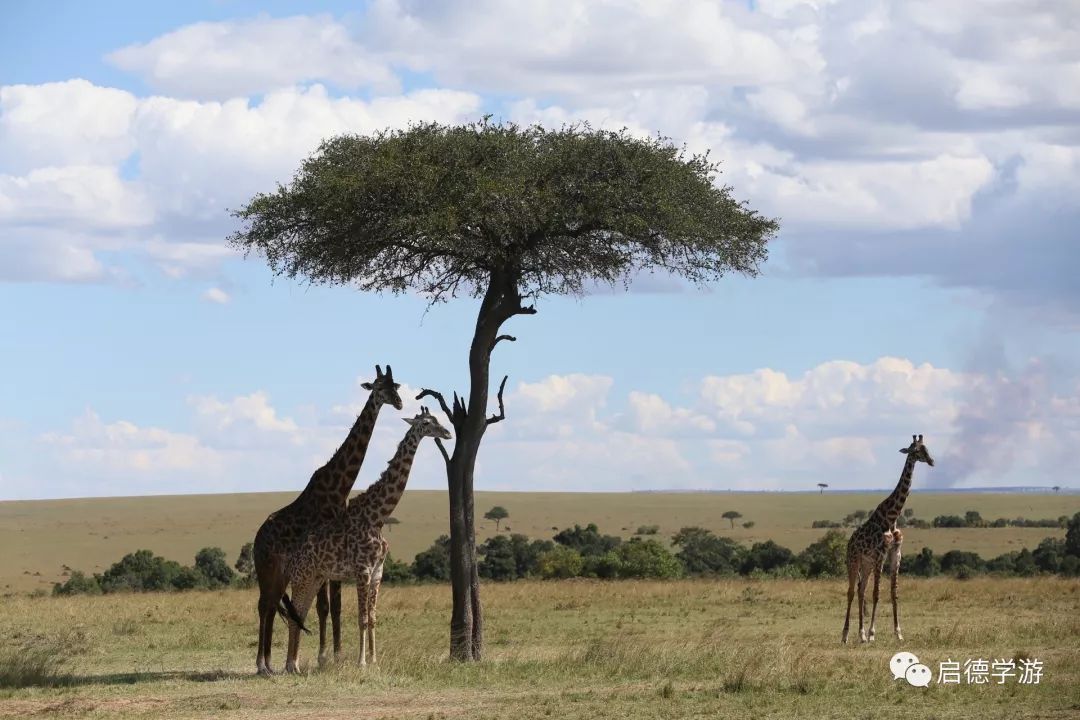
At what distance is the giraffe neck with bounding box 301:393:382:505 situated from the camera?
20.0m

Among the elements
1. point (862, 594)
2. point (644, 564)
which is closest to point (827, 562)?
point (644, 564)

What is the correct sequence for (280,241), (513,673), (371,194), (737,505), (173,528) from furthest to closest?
(737,505), (173,528), (280,241), (371,194), (513,673)

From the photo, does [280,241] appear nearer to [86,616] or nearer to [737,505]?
[86,616]

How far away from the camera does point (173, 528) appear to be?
102 metres

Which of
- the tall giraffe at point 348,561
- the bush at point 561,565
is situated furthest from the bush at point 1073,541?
the tall giraffe at point 348,561

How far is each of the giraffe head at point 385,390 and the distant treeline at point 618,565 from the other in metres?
24.6

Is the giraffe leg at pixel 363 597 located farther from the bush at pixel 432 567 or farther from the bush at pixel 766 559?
the bush at pixel 766 559

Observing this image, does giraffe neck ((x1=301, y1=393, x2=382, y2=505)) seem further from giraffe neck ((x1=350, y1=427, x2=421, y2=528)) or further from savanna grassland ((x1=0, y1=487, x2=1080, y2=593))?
savanna grassland ((x1=0, y1=487, x2=1080, y2=593))

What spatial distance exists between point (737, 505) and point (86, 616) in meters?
121

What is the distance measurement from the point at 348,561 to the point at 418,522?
3364 inches

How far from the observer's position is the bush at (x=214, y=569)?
160 ft

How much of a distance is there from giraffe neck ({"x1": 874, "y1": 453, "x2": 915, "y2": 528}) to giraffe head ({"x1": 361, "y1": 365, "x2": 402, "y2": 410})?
8337 millimetres

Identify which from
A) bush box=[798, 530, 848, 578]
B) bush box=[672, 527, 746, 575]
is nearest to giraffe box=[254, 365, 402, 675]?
bush box=[798, 530, 848, 578]

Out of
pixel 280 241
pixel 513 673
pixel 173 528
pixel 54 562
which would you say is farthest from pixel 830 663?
pixel 173 528
